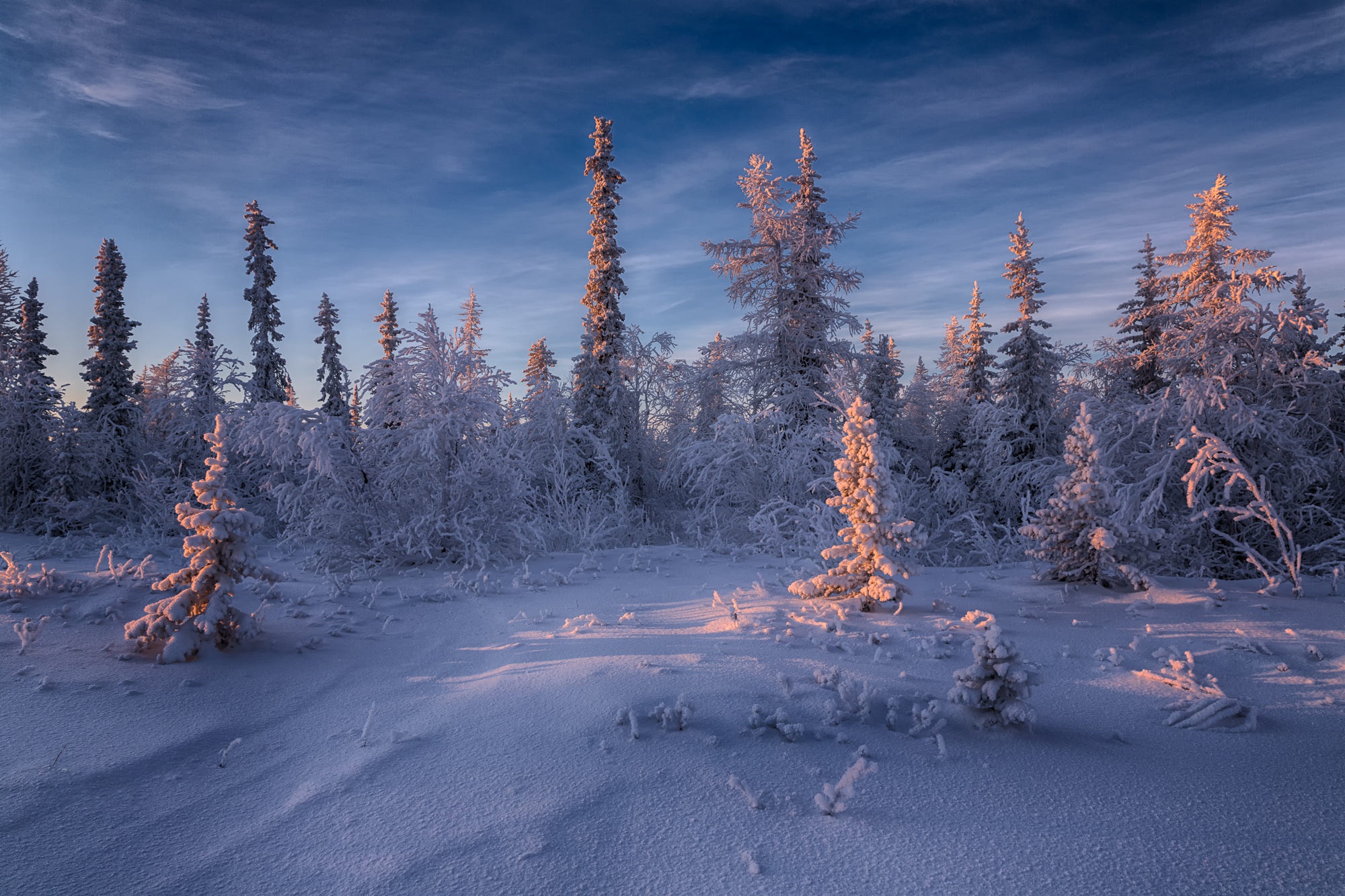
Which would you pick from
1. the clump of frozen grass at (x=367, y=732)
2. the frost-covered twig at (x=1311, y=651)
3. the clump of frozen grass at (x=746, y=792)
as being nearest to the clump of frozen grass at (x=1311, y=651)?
the frost-covered twig at (x=1311, y=651)

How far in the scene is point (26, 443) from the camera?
1527 cm

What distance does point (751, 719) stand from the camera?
390 centimetres

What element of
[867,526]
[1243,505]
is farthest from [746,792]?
[1243,505]

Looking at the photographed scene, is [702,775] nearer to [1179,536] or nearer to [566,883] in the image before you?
[566,883]

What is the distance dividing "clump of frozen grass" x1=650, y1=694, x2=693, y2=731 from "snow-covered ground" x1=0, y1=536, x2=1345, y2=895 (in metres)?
0.05

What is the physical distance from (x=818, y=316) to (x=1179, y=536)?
921 cm

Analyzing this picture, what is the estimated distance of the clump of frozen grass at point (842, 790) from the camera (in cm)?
307

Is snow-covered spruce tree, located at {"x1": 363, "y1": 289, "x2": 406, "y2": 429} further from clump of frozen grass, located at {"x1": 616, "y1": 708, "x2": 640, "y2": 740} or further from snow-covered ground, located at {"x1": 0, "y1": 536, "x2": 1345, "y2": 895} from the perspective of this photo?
clump of frozen grass, located at {"x1": 616, "y1": 708, "x2": 640, "y2": 740}

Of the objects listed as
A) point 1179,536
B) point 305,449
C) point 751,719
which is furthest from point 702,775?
point 1179,536

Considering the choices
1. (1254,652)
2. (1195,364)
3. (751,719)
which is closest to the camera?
(751,719)

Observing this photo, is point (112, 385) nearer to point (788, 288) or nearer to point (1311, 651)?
point (788, 288)

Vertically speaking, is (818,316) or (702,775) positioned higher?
(818,316)

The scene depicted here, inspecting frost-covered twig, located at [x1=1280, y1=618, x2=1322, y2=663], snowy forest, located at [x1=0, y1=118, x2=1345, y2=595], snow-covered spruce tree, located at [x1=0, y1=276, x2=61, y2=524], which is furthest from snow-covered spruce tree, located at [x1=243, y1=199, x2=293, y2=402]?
frost-covered twig, located at [x1=1280, y1=618, x2=1322, y2=663]

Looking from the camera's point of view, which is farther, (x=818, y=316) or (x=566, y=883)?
(x=818, y=316)
